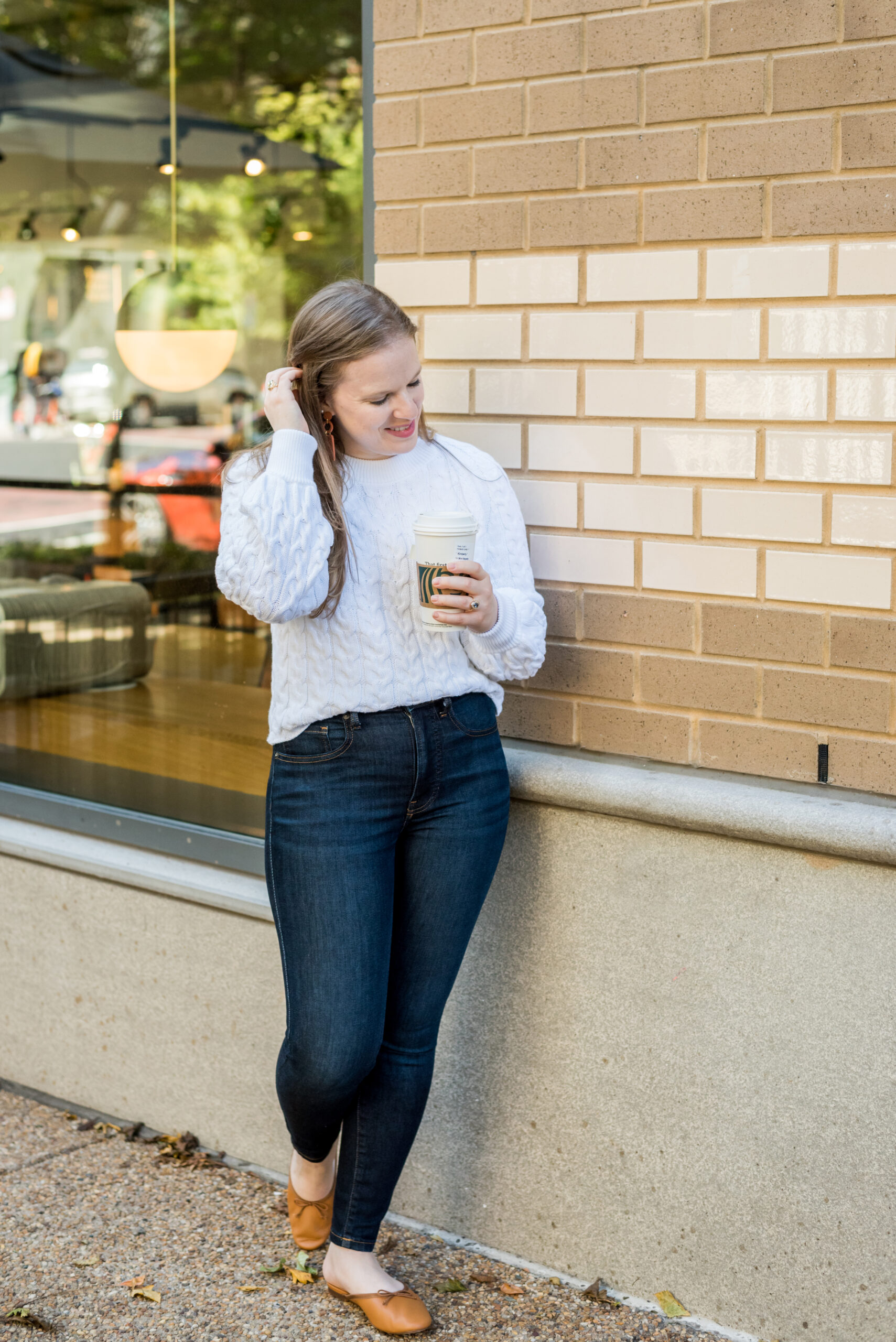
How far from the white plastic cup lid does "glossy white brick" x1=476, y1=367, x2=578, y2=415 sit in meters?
0.61

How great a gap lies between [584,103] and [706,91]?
0.25 meters

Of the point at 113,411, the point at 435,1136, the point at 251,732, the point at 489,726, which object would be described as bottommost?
the point at 435,1136

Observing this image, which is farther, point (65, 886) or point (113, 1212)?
point (65, 886)

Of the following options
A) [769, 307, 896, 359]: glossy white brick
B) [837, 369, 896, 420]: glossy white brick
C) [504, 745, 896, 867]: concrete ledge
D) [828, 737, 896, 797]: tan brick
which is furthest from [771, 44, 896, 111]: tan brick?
[504, 745, 896, 867]: concrete ledge

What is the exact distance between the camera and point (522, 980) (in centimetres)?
280

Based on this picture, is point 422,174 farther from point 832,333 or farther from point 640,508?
point 832,333

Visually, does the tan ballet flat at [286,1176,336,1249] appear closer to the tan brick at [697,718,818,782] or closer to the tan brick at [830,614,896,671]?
the tan brick at [697,718,818,782]

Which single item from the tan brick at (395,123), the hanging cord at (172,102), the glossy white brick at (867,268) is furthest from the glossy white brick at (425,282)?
the hanging cord at (172,102)

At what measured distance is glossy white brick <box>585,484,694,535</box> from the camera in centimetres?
255

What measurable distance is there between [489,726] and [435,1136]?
103 centimetres

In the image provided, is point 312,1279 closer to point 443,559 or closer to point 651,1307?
point 651,1307

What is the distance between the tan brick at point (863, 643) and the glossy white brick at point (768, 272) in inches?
22.2

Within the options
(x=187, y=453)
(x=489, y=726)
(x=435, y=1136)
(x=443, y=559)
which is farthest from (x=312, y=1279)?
(x=187, y=453)

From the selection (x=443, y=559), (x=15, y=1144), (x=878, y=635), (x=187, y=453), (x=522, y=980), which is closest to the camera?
(x=443, y=559)
